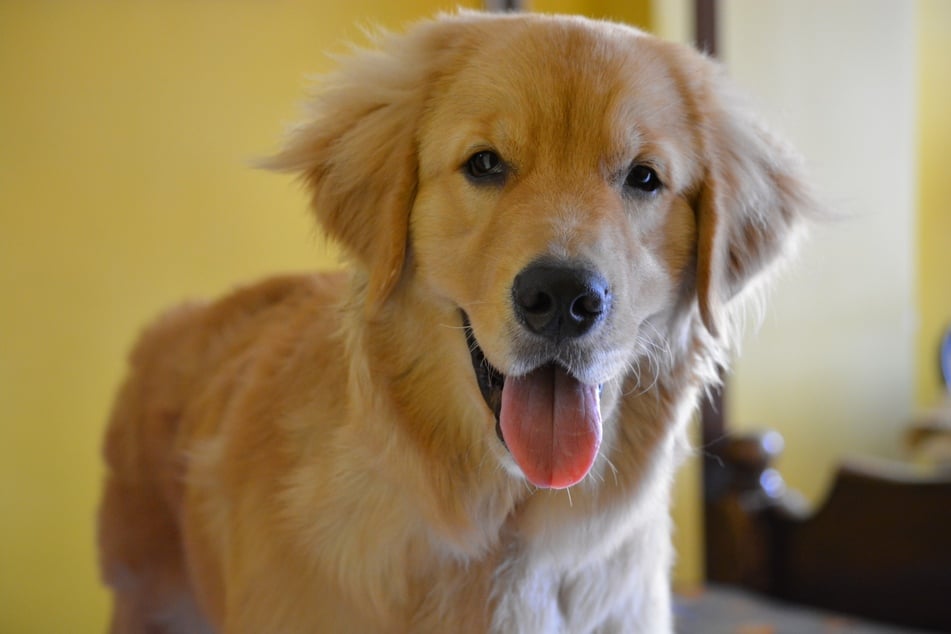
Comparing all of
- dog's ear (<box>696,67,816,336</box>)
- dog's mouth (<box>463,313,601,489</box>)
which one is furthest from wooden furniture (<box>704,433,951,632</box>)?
dog's mouth (<box>463,313,601,489</box>)

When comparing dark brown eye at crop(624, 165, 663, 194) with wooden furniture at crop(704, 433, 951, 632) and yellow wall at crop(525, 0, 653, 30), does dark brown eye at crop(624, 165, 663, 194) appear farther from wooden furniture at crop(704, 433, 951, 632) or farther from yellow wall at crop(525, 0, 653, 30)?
yellow wall at crop(525, 0, 653, 30)

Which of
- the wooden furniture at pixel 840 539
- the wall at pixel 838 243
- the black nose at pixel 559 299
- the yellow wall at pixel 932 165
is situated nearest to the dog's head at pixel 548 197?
the black nose at pixel 559 299

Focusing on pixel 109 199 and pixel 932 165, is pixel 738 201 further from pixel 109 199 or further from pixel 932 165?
pixel 932 165

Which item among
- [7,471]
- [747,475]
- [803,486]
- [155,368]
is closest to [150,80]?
[155,368]

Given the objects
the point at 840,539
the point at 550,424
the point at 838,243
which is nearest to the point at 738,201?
the point at 550,424

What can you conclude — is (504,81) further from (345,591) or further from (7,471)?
(7,471)

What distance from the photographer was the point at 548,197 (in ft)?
4.57

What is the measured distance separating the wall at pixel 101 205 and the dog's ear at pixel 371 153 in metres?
0.77

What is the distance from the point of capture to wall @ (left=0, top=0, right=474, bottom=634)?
2.32 metres

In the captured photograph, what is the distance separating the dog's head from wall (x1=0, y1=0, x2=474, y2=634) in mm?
902

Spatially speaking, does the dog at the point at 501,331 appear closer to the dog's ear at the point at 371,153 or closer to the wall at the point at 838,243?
the dog's ear at the point at 371,153

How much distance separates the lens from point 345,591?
1.51 metres

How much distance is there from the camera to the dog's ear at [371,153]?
4.97 ft

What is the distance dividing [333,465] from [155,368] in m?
0.78
